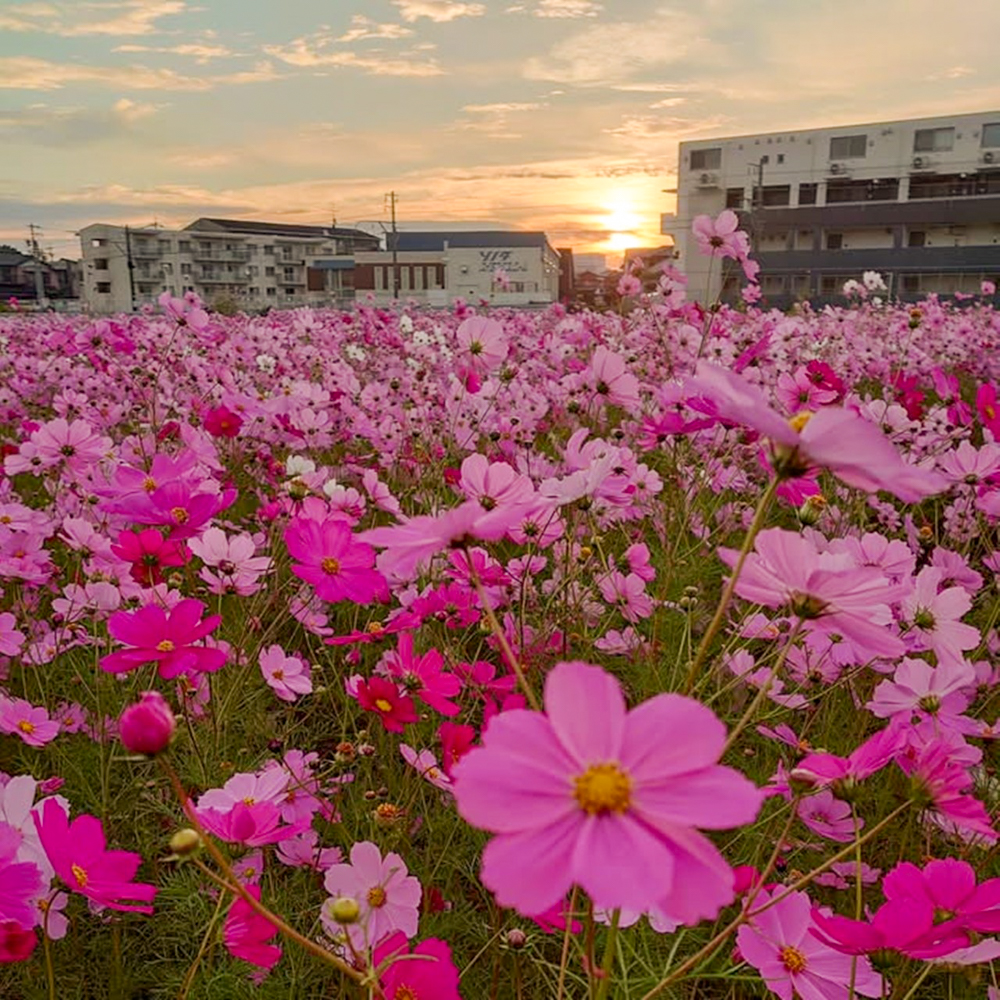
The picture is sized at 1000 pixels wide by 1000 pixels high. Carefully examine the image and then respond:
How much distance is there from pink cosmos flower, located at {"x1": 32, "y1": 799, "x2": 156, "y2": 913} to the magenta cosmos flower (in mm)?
475

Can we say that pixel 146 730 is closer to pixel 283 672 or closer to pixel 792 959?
pixel 792 959

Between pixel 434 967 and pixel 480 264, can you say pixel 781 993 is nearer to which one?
pixel 434 967

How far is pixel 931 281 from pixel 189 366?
31746 mm

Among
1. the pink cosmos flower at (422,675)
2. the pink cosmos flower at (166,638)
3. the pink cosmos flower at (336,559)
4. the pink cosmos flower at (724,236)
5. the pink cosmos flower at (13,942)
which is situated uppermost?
the pink cosmos flower at (724,236)

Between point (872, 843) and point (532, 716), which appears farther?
point (872, 843)

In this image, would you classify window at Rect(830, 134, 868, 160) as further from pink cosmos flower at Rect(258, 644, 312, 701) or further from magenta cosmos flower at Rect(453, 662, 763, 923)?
magenta cosmos flower at Rect(453, 662, 763, 923)

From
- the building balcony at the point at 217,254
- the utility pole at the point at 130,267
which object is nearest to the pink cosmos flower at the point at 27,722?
the utility pole at the point at 130,267

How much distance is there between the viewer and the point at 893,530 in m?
2.42

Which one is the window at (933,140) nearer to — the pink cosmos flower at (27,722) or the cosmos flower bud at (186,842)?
the pink cosmos flower at (27,722)

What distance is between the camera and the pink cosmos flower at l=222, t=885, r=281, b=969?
Answer: 2.51 feet

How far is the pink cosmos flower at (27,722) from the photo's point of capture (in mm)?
1283

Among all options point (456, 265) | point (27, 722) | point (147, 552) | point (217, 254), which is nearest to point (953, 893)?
point (147, 552)

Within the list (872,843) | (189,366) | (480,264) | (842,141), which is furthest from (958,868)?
(480,264)

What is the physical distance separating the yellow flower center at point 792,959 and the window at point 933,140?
36008mm
